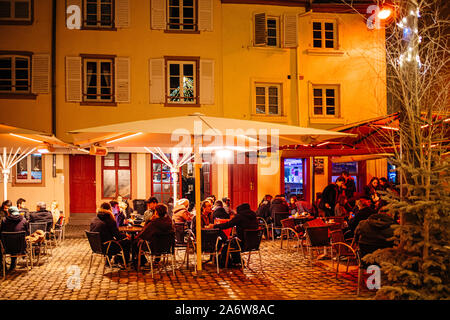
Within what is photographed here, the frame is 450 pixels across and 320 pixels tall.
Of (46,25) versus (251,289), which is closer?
(251,289)

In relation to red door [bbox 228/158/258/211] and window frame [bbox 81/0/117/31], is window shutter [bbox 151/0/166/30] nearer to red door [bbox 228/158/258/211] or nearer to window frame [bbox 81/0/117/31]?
window frame [bbox 81/0/117/31]

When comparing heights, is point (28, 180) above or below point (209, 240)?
above

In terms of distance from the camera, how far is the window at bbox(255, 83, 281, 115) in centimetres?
1617

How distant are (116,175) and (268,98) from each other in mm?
6964

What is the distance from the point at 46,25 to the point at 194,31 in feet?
18.2

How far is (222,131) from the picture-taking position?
6441 mm

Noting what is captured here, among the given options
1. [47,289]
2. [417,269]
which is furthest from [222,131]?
[47,289]

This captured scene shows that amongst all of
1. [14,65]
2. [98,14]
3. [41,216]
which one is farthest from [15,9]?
[41,216]

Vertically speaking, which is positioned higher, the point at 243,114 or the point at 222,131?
the point at 243,114

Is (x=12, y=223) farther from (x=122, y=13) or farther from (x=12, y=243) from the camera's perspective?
(x=122, y=13)

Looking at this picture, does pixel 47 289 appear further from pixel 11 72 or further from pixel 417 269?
pixel 11 72

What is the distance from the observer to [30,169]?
→ 16031 millimetres

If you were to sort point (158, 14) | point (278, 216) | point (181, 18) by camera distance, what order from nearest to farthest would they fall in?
point (278, 216) → point (158, 14) → point (181, 18)

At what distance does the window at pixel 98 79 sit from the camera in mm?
15391
